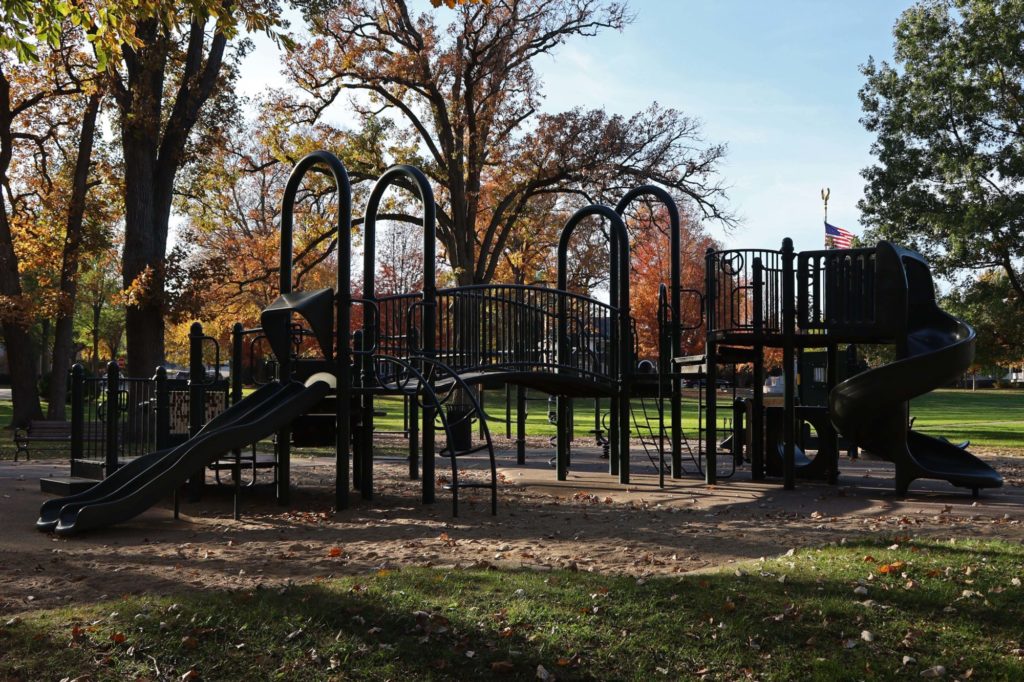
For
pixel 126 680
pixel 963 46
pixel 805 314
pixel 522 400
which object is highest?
pixel 963 46

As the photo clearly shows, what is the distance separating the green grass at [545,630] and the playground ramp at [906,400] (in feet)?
18.3

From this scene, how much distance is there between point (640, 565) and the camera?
7.59 meters

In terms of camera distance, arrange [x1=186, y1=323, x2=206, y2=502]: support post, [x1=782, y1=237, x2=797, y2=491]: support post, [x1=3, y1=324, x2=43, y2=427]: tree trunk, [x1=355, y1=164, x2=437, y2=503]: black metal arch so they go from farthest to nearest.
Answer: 1. [x1=3, y1=324, x2=43, y2=427]: tree trunk
2. [x1=782, y1=237, x2=797, y2=491]: support post
3. [x1=186, y1=323, x2=206, y2=502]: support post
4. [x1=355, y1=164, x2=437, y2=503]: black metal arch

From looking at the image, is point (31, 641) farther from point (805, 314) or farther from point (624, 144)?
point (624, 144)

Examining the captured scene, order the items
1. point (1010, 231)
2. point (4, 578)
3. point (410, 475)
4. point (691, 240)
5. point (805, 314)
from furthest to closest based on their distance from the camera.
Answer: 1. point (691, 240)
2. point (1010, 231)
3. point (410, 475)
4. point (805, 314)
5. point (4, 578)

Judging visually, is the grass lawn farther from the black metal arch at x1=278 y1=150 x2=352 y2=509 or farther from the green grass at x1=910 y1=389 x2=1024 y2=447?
the black metal arch at x1=278 y1=150 x2=352 y2=509

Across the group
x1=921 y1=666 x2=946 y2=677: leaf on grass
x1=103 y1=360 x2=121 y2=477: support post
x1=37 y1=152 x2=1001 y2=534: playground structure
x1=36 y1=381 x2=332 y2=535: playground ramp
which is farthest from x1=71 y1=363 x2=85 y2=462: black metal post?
x1=921 y1=666 x2=946 y2=677: leaf on grass

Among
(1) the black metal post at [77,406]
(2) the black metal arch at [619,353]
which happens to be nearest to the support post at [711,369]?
(2) the black metal arch at [619,353]

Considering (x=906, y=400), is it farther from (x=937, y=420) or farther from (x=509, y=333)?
(x=937, y=420)

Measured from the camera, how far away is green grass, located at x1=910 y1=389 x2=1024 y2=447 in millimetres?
25906

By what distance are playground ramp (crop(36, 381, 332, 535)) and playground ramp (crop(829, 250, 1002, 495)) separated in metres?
6.79

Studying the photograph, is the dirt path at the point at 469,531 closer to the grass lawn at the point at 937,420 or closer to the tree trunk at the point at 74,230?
the grass lawn at the point at 937,420

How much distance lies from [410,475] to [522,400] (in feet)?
9.53

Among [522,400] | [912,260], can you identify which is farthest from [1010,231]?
[522,400]
